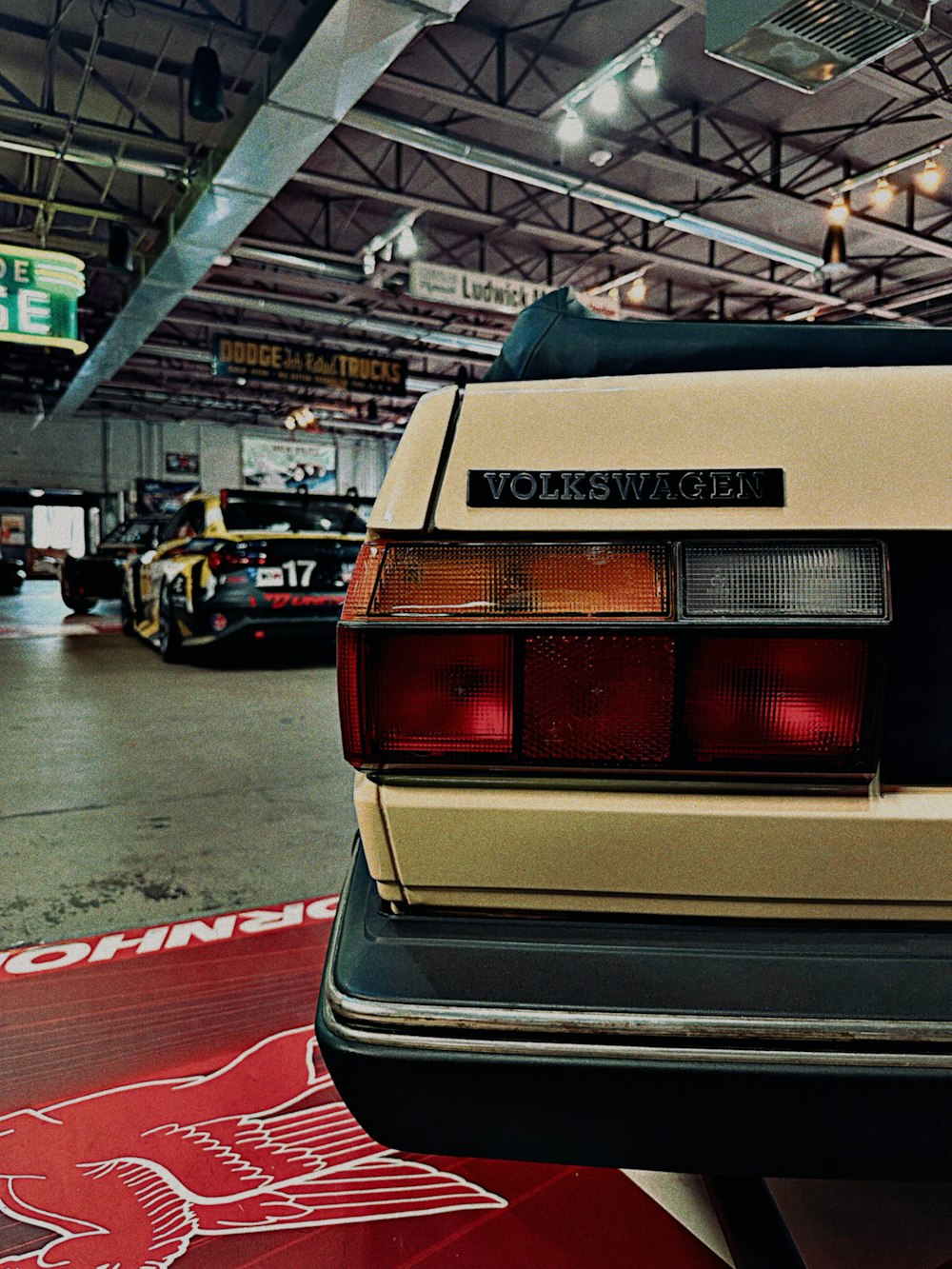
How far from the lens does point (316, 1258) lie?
0.92 m

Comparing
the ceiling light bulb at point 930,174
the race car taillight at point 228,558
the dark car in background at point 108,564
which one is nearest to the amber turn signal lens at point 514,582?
the race car taillight at point 228,558

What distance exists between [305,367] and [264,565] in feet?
28.6

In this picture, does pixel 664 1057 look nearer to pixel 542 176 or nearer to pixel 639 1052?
pixel 639 1052

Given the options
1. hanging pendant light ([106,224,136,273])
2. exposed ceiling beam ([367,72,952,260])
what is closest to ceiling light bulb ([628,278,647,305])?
exposed ceiling beam ([367,72,952,260])

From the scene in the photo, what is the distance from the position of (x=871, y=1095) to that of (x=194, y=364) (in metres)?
20.7

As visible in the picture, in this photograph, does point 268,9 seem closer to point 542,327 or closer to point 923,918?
point 542,327

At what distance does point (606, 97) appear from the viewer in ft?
22.6

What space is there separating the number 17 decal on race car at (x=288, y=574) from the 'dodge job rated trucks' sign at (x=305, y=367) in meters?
7.96

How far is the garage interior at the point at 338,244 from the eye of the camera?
60.9 inches

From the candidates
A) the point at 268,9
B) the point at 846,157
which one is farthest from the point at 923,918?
the point at 846,157

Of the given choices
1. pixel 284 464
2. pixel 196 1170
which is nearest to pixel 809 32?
pixel 196 1170

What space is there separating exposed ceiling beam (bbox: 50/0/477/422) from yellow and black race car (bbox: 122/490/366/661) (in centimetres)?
330

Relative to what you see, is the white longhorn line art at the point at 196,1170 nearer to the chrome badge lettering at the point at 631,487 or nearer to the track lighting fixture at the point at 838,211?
the chrome badge lettering at the point at 631,487

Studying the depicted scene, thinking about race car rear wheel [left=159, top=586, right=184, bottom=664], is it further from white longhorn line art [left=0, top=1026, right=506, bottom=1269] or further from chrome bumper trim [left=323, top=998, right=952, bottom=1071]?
chrome bumper trim [left=323, top=998, right=952, bottom=1071]
